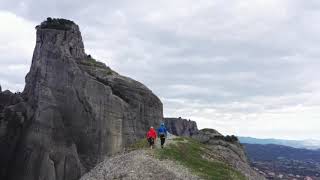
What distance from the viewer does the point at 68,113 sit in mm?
144500

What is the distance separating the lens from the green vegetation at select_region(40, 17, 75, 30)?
151000 mm

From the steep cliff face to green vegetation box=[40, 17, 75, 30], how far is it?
27 cm

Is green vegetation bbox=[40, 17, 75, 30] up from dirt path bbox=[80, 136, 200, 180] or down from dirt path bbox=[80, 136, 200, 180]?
up

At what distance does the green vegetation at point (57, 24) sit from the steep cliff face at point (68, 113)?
0.27 metres

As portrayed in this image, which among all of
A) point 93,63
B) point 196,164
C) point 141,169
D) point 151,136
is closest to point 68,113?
point 93,63

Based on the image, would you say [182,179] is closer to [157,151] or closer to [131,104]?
[157,151]

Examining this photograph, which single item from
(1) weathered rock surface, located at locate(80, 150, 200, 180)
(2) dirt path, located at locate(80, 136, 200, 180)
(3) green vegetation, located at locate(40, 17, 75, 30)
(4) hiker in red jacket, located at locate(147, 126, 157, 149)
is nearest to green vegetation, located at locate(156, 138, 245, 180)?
(2) dirt path, located at locate(80, 136, 200, 180)

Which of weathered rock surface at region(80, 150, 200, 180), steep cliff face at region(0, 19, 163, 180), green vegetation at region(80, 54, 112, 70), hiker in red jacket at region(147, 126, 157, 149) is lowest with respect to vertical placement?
weathered rock surface at region(80, 150, 200, 180)

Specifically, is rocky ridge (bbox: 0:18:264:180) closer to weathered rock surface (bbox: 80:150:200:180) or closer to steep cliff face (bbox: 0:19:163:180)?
steep cliff face (bbox: 0:19:163:180)

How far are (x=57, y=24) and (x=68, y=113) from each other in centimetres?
2562

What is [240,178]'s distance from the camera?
57000 millimetres

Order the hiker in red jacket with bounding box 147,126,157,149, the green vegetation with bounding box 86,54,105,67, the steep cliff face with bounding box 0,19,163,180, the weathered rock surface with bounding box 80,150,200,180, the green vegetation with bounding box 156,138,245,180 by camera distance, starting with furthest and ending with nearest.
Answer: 1. the green vegetation with bounding box 86,54,105,67
2. the steep cliff face with bounding box 0,19,163,180
3. the hiker in red jacket with bounding box 147,126,157,149
4. the green vegetation with bounding box 156,138,245,180
5. the weathered rock surface with bounding box 80,150,200,180

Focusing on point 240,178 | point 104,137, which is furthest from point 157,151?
point 104,137

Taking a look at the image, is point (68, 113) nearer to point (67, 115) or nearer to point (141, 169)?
point (67, 115)
